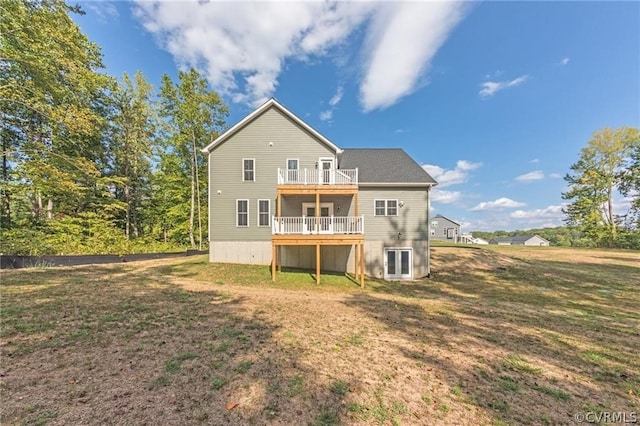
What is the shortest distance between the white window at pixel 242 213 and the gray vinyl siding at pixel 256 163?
0.22m

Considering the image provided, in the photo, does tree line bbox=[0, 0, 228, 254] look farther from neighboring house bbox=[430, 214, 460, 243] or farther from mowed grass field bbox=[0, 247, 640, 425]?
neighboring house bbox=[430, 214, 460, 243]

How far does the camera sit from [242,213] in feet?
49.7

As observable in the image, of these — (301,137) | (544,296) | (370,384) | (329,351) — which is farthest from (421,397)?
(301,137)

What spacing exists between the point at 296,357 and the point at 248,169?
12.4 m

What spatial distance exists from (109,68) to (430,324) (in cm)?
2655

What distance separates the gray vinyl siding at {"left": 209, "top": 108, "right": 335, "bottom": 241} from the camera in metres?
15.1

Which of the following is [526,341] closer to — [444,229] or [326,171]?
[326,171]

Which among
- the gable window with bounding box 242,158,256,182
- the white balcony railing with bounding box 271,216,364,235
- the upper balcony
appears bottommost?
the white balcony railing with bounding box 271,216,364,235

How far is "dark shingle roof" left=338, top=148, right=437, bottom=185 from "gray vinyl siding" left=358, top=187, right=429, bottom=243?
2.03 feet

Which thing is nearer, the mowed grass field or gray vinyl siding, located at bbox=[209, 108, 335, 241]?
the mowed grass field

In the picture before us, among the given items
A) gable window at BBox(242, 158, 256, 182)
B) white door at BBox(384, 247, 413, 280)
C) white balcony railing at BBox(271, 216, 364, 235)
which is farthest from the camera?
gable window at BBox(242, 158, 256, 182)

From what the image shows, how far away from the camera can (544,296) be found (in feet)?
36.7

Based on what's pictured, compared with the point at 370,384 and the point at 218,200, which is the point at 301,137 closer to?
the point at 218,200

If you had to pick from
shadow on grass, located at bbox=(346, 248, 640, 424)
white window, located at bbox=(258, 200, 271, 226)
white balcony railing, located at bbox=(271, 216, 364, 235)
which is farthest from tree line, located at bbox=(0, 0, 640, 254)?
shadow on grass, located at bbox=(346, 248, 640, 424)
